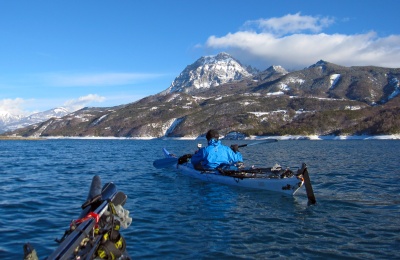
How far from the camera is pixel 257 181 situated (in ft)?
66.4

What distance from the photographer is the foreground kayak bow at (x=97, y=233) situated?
19.7 feet

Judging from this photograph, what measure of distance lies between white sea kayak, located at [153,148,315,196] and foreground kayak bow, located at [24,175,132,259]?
1072cm

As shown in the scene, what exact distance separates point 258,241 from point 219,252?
1.55 metres

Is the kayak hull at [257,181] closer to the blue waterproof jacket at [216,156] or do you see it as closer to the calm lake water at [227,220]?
the calm lake water at [227,220]

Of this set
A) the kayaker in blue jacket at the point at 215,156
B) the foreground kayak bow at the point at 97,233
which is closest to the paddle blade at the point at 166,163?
the kayaker in blue jacket at the point at 215,156

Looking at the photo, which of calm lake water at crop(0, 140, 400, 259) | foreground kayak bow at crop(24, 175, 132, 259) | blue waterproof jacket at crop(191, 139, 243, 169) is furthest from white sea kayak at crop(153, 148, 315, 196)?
foreground kayak bow at crop(24, 175, 132, 259)

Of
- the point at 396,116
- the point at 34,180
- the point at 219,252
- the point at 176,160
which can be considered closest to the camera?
the point at 219,252

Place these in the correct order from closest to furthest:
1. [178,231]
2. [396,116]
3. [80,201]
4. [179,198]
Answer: [178,231]
[80,201]
[179,198]
[396,116]

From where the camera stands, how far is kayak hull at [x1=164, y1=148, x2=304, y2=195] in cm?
1786

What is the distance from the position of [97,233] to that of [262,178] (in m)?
14.0

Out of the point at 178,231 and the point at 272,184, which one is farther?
A: the point at 272,184

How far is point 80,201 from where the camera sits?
17172 millimetres

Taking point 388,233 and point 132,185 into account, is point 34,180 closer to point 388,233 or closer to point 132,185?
point 132,185

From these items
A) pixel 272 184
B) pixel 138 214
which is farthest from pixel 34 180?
pixel 272 184
